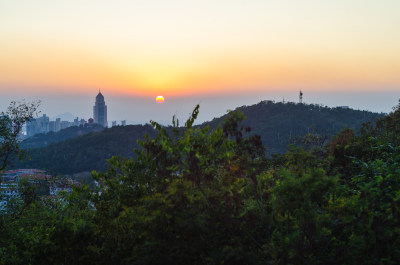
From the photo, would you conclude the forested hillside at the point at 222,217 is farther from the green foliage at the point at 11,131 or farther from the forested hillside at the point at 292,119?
the forested hillside at the point at 292,119

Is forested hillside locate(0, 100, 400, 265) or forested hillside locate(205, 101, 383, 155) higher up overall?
forested hillside locate(205, 101, 383, 155)

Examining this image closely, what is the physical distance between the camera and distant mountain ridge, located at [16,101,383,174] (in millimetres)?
94750

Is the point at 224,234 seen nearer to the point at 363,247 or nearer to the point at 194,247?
the point at 194,247

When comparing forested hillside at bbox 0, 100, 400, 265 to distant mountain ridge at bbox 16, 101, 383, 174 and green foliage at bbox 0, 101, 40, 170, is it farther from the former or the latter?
distant mountain ridge at bbox 16, 101, 383, 174

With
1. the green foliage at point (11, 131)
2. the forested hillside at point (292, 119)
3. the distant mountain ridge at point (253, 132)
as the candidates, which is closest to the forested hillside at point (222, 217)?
the green foliage at point (11, 131)

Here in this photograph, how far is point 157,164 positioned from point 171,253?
1668mm

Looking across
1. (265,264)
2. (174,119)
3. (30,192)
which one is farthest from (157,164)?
(30,192)

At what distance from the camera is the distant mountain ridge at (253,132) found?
9475 centimetres

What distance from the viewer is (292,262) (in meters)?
4.44

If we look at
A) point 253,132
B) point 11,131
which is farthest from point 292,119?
point 11,131

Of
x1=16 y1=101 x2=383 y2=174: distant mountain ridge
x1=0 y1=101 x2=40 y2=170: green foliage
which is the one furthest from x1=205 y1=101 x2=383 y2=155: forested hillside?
x1=0 y1=101 x2=40 y2=170: green foliage

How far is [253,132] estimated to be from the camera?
89.9 m

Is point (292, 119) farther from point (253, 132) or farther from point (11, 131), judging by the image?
point (11, 131)

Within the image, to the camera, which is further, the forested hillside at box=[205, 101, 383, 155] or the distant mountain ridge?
the distant mountain ridge
